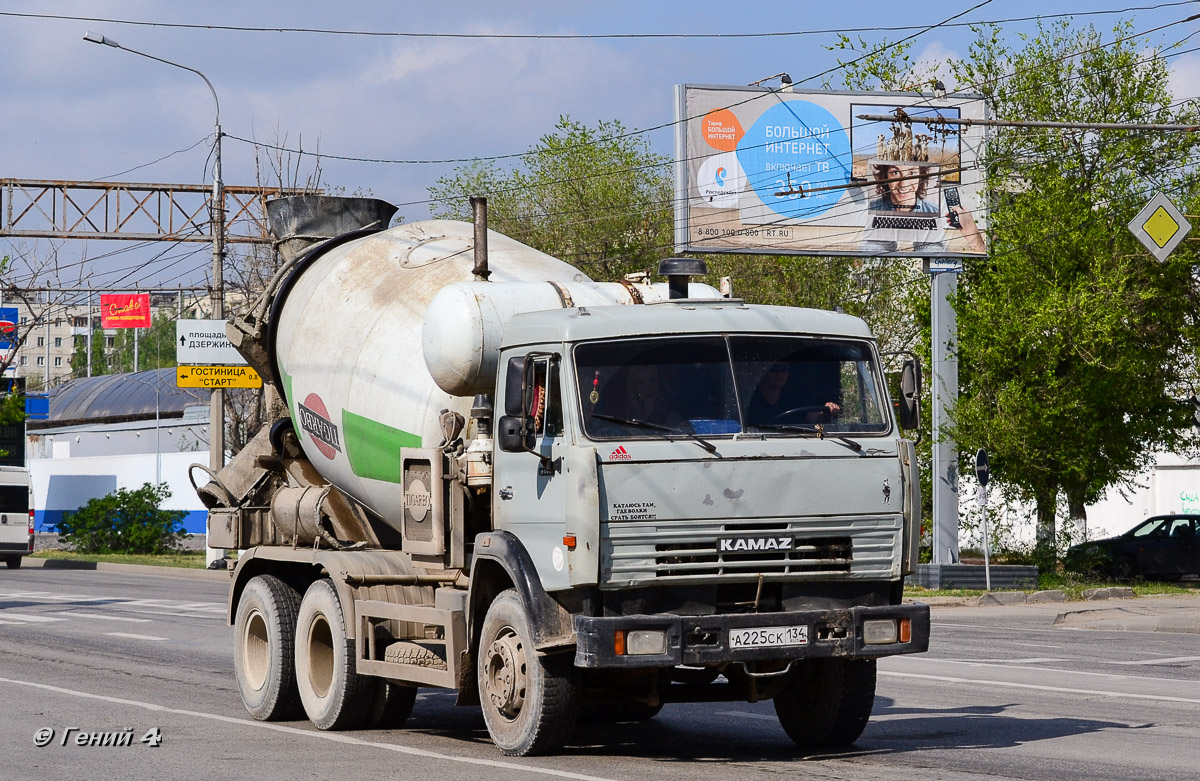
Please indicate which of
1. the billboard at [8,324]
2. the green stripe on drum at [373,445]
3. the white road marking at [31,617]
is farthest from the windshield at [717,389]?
the billboard at [8,324]

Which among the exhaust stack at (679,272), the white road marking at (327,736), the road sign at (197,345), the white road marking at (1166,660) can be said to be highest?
the road sign at (197,345)

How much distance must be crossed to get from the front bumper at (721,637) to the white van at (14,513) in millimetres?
34714

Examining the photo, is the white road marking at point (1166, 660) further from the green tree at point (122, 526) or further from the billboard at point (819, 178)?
the green tree at point (122, 526)

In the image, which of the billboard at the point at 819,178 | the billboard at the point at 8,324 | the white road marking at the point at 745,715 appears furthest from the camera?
the billboard at the point at 8,324

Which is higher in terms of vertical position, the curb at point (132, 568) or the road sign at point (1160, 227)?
the road sign at point (1160, 227)

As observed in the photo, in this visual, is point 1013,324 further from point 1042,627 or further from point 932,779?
point 932,779

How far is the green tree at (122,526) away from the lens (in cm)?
4594

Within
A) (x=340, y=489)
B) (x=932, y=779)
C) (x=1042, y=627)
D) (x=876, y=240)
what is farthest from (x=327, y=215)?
(x=876, y=240)

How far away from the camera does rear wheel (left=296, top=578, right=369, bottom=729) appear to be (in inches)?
425

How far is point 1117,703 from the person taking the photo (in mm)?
12242

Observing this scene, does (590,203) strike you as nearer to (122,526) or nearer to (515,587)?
(122,526)

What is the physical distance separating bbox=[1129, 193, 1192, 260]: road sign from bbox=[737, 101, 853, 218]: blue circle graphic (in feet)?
26.4

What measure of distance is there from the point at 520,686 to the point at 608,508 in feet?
4.22

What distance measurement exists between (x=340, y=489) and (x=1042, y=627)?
13.3 m
